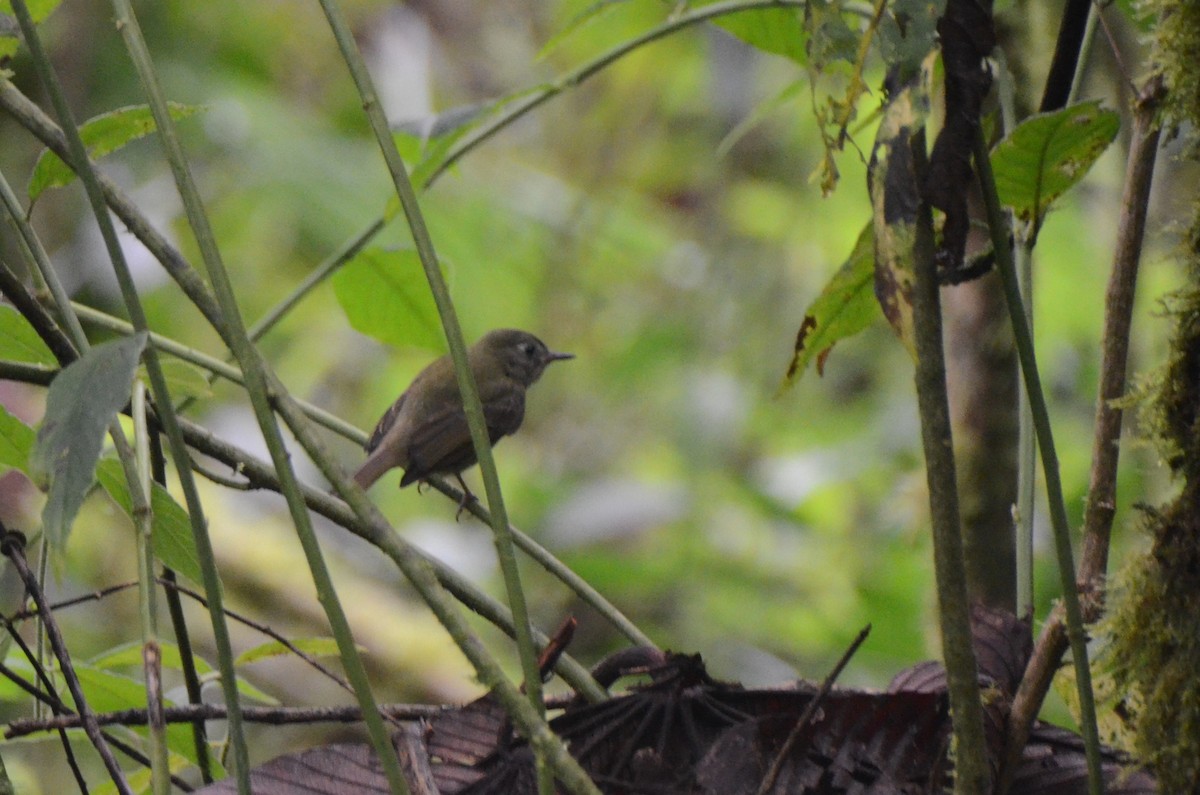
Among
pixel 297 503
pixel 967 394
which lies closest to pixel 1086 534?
pixel 297 503

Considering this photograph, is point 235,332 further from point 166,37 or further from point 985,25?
point 166,37

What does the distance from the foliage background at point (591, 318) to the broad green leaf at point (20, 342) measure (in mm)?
2167

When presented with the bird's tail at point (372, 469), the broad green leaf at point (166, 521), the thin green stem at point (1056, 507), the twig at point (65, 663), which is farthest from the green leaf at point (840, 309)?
the bird's tail at point (372, 469)

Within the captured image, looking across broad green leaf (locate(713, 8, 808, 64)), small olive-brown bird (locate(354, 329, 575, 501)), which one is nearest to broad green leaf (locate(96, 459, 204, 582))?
broad green leaf (locate(713, 8, 808, 64))

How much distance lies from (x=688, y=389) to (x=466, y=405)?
4.51 m

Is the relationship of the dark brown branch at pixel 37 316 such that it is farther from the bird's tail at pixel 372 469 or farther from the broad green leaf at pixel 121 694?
the bird's tail at pixel 372 469

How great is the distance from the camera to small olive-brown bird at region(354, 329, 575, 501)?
3.11 metres

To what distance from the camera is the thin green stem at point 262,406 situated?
0.86 meters

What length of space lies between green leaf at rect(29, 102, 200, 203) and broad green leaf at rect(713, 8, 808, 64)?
683 millimetres

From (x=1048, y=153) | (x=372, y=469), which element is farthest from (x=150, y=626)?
(x=372, y=469)

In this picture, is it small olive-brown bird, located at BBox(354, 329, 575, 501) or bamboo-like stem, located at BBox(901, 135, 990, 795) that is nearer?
bamboo-like stem, located at BBox(901, 135, 990, 795)

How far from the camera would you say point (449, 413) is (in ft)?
10.8

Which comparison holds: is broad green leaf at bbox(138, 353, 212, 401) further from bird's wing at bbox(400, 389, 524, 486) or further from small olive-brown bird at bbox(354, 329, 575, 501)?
bird's wing at bbox(400, 389, 524, 486)

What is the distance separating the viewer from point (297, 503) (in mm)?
875
